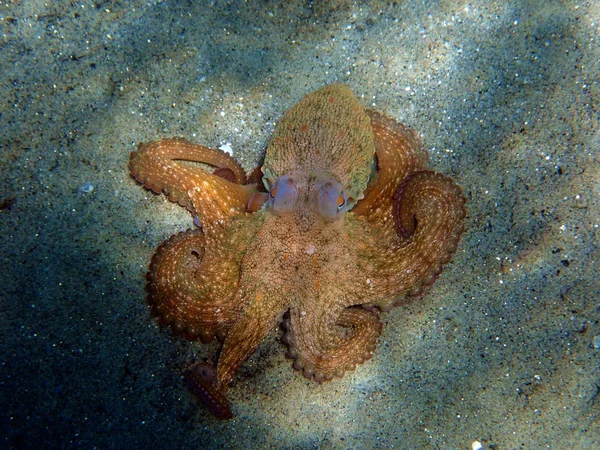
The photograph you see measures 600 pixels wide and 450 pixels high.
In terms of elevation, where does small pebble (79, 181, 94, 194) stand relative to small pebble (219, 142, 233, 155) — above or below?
below

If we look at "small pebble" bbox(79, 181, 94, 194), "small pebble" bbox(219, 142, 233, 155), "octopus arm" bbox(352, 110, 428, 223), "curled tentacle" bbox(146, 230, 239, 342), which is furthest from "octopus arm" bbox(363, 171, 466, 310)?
"small pebble" bbox(79, 181, 94, 194)

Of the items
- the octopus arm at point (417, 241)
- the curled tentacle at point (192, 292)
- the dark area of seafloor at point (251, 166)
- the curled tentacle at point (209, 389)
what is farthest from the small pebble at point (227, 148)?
the curled tentacle at point (209, 389)

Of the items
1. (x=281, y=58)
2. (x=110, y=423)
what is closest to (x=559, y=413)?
(x=110, y=423)

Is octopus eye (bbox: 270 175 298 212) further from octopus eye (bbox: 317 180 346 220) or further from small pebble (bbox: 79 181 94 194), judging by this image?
small pebble (bbox: 79 181 94 194)

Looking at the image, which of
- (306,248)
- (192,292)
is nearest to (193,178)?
(192,292)

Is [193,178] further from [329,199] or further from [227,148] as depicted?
[329,199]

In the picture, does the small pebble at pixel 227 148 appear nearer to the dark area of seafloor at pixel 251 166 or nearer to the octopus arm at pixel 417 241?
the dark area of seafloor at pixel 251 166
